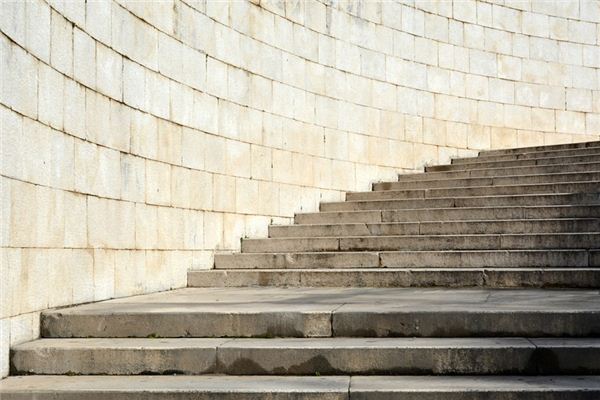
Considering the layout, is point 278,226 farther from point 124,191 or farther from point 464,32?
point 464,32

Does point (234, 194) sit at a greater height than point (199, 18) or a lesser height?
lesser

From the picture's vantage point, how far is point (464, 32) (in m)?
13.7

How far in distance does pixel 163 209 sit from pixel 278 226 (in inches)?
82.8

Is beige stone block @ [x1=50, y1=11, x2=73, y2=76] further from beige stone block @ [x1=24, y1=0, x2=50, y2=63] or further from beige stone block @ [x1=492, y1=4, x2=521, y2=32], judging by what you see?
beige stone block @ [x1=492, y1=4, x2=521, y2=32]

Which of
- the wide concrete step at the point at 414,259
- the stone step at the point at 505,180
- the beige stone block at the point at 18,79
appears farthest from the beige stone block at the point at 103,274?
the stone step at the point at 505,180

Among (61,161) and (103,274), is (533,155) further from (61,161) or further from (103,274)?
(61,161)

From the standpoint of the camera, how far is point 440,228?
881cm

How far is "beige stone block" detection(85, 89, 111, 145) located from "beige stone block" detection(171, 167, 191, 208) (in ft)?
4.21

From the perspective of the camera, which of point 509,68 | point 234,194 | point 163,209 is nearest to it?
point 163,209

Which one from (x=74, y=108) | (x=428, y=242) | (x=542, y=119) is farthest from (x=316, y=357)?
(x=542, y=119)

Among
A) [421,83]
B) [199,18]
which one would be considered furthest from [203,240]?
[421,83]

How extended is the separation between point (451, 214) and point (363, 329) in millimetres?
4033

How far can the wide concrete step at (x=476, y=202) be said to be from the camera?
8.98 m

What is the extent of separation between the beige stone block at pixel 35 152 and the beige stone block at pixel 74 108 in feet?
1.18
